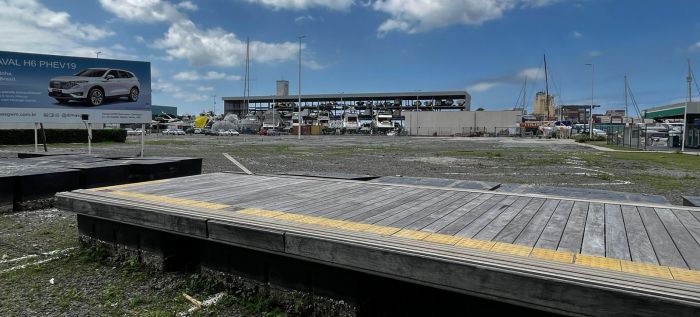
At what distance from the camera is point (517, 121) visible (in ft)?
315

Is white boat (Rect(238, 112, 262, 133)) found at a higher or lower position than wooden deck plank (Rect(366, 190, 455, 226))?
higher

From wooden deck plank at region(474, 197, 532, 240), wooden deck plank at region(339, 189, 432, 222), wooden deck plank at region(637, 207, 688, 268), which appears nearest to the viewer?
wooden deck plank at region(637, 207, 688, 268)

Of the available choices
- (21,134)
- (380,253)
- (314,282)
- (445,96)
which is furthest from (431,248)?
(445,96)

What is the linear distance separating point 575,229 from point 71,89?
14.5 meters

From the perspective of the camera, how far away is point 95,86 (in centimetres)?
1416

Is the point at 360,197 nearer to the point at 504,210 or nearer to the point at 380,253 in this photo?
the point at 504,210

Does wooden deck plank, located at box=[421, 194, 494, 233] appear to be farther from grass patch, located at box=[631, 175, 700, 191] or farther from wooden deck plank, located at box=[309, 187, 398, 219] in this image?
grass patch, located at box=[631, 175, 700, 191]

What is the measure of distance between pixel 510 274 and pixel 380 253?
0.84 m

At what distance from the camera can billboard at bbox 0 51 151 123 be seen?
1334 centimetres

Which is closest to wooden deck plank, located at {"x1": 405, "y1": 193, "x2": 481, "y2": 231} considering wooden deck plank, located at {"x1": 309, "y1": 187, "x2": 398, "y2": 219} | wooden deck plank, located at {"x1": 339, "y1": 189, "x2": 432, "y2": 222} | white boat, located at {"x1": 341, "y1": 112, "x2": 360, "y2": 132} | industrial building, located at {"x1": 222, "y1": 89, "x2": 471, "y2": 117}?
wooden deck plank, located at {"x1": 339, "y1": 189, "x2": 432, "y2": 222}

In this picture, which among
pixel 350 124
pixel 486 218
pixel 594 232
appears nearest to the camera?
pixel 594 232

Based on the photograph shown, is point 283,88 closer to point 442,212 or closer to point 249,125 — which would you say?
point 249,125

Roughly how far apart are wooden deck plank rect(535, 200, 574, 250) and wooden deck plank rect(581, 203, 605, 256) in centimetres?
17

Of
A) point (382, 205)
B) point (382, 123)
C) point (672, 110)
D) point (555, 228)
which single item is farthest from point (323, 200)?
point (382, 123)
